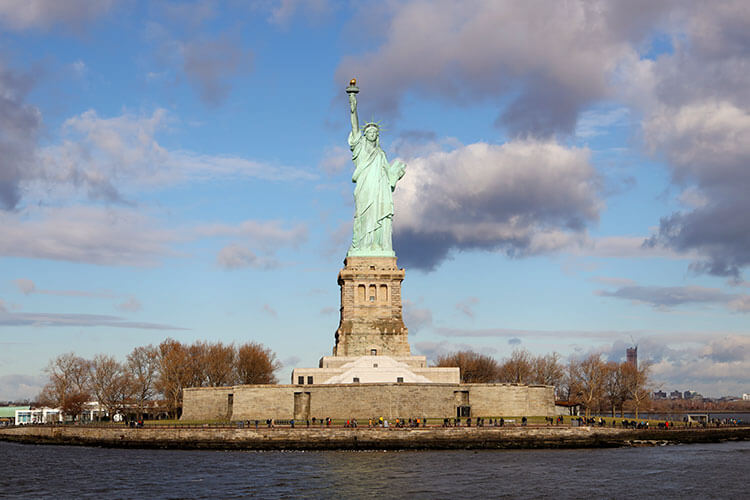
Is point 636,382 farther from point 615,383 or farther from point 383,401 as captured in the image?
point 383,401

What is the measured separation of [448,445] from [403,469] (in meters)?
11.8

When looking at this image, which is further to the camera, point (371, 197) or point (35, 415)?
point (35, 415)

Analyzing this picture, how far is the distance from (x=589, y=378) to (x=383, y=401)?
4135 centimetres

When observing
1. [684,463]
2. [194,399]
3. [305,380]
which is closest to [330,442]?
[305,380]

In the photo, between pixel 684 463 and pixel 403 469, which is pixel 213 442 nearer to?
pixel 403 469

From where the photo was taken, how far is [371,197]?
81.9m

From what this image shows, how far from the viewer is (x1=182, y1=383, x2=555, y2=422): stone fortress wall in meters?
66.1

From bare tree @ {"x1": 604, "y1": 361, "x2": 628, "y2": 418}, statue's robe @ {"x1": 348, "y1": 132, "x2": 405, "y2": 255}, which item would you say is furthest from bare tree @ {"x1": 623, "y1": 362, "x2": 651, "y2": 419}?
statue's robe @ {"x1": 348, "y1": 132, "x2": 405, "y2": 255}

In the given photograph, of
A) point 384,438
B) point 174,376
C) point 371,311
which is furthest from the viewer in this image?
point 174,376

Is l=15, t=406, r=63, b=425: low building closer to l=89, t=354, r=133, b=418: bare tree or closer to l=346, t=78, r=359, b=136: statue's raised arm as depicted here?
l=89, t=354, r=133, b=418: bare tree

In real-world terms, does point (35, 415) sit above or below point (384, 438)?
below

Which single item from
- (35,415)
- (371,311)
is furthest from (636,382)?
(35,415)

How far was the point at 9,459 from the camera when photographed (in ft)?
197

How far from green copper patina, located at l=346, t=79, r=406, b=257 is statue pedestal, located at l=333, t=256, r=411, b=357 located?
76.8 inches
